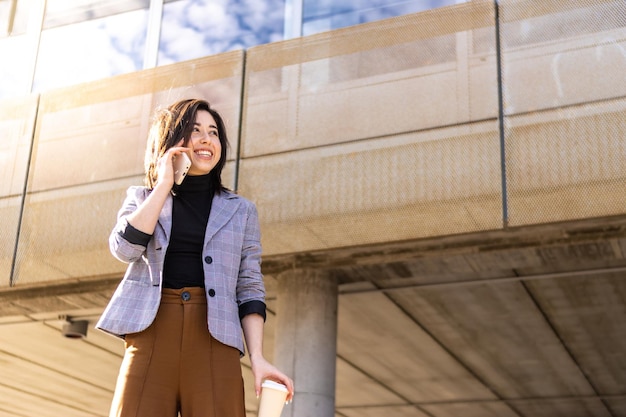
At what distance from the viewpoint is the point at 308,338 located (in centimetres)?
760

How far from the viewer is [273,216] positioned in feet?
23.5

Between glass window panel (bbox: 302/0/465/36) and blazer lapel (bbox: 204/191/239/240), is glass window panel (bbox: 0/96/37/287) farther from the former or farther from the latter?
blazer lapel (bbox: 204/191/239/240)

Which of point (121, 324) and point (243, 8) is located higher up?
point (243, 8)

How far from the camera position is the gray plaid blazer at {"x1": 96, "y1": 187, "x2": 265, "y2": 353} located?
2492 millimetres

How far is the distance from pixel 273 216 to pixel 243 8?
2654 millimetres

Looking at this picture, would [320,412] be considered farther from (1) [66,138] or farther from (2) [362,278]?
(1) [66,138]

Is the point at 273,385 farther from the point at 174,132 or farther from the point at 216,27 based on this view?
the point at 216,27

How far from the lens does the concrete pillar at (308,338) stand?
24.3 ft

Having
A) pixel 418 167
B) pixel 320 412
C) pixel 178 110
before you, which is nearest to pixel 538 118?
pixel 418 167

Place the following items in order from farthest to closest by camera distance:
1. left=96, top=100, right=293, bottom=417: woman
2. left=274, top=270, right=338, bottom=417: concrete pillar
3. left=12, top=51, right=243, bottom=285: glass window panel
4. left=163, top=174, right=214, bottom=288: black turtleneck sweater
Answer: left=12, top=51, right=243, bottom=285: glass window panel → left=274, top=270, right=338, bottom=417: concrete pillar → left=163, top=174, right=214, bottom=288: black turtleneck sweater → left=96, top=100, right=293, bottom=417: woman

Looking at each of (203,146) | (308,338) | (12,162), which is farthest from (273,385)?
(12,162)

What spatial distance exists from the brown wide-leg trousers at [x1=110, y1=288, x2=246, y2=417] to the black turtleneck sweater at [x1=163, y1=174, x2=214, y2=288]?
85 mm

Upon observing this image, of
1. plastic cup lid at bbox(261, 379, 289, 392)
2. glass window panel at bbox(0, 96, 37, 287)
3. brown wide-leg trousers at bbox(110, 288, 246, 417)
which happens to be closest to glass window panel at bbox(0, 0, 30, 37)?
glass window panel at bbox(0, 96, 37, 287)

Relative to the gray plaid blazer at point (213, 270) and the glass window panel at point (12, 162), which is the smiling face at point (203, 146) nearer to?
the gray plaid blazer at point (213, 270)
